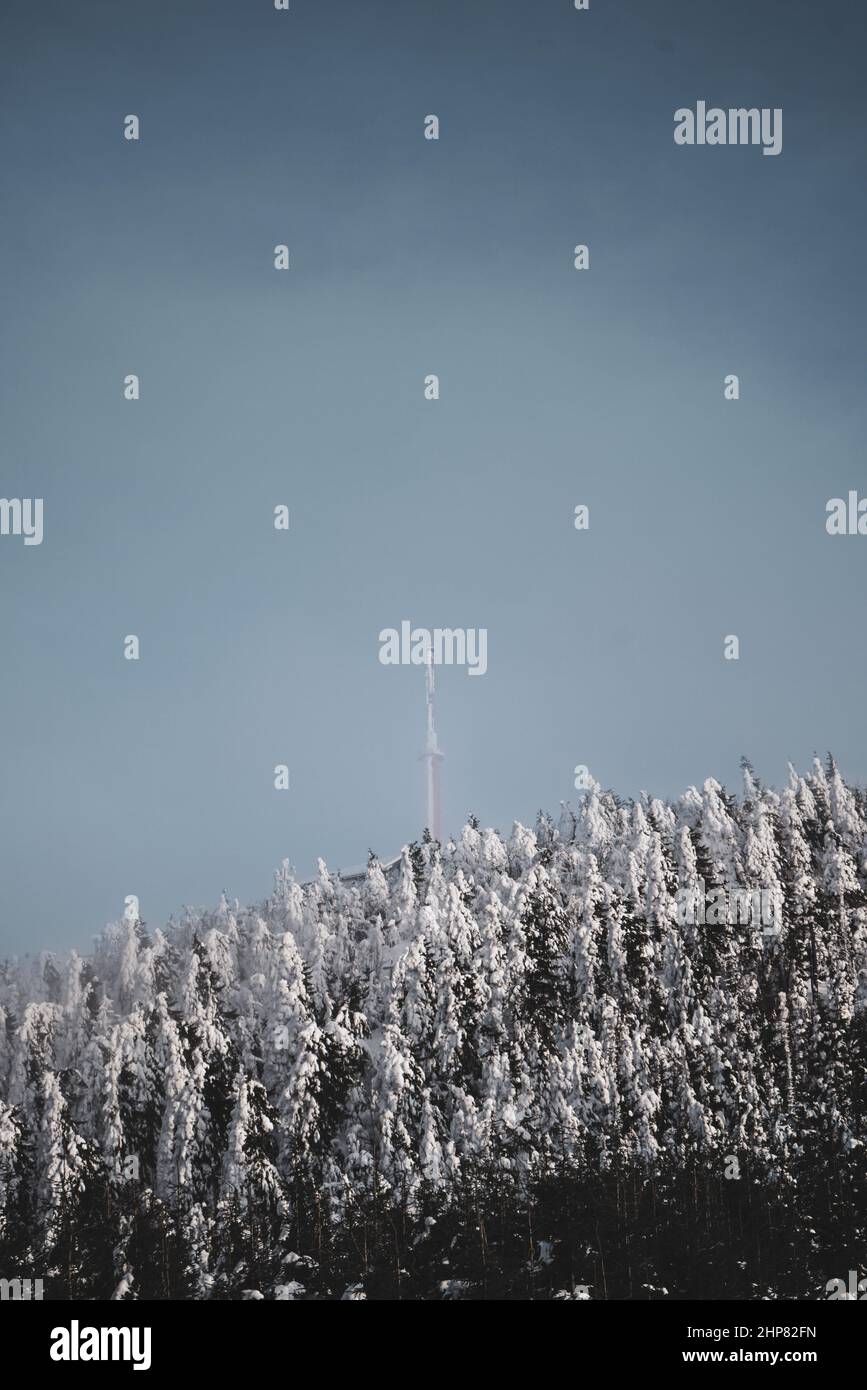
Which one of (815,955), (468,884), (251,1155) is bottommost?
(251,1155)

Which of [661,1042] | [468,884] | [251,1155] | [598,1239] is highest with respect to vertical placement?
[468,884]

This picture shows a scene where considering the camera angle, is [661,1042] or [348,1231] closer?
[348,1231]

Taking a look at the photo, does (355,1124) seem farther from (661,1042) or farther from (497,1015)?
(661,1042)

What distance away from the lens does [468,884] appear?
427ft

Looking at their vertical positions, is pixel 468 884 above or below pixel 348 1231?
above

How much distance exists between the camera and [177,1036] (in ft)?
328
